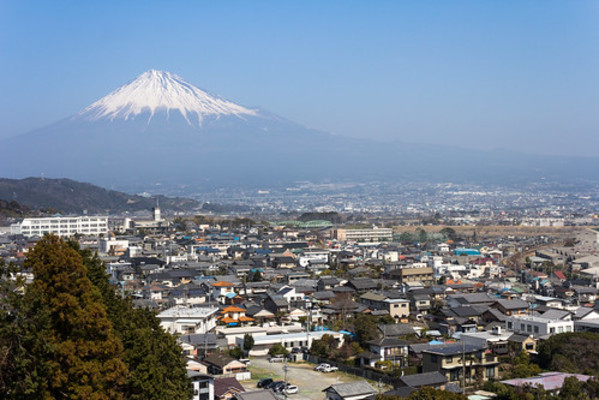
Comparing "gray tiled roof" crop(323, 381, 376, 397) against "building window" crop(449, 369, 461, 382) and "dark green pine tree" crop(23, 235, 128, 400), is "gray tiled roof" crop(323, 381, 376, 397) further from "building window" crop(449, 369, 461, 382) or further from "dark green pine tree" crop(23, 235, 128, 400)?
"dark green pine tree" crop(23, 235, 128, 400)

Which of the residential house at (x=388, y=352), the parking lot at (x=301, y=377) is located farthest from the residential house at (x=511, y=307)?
the parking lot at (x=301, y=377)

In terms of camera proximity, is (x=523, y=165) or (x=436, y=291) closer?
(x=436, y=291)

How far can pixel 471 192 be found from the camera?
116 meters

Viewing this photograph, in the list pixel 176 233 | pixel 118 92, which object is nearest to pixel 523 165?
pixel 118 92

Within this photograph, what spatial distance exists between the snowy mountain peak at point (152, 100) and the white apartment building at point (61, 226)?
96041 millimetres

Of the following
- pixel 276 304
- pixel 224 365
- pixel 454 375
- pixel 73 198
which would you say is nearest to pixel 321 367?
pixel 224 365

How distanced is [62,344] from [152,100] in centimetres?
13201

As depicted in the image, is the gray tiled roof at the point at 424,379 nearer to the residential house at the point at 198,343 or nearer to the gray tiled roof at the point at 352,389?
the gray tiled roof at the point at 352,389

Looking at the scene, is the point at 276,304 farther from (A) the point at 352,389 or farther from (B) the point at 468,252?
(B) the point at 468,252

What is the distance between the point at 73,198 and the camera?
69.4 metres

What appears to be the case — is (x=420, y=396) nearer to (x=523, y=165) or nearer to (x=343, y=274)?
(x=343, y=274)

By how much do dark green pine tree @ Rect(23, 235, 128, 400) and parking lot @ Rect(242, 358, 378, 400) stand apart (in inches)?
182

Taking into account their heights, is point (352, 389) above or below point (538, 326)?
below

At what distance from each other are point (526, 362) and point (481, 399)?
7.11 feet
